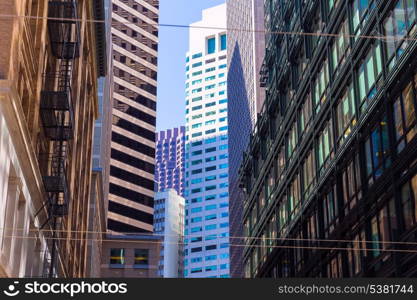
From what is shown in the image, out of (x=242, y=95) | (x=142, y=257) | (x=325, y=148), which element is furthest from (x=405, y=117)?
(x=242, y=95)

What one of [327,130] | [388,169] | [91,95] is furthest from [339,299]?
[91,95]

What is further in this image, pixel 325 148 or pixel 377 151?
pixel 325 148

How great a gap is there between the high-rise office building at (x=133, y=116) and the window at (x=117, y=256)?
39.2 ft

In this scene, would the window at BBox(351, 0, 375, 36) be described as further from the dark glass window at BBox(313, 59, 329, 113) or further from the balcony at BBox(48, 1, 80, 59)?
the balcony at BBox(48, 1, 80, 59)

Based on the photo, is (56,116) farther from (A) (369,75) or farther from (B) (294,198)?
(B) (294,198)

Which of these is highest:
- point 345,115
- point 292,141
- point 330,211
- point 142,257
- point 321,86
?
point 142,257

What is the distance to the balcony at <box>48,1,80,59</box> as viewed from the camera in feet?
140

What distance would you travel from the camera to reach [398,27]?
116 feet

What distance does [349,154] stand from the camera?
41688mm

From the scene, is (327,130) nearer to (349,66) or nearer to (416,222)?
(349,66)

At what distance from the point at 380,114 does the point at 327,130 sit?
29.9ft

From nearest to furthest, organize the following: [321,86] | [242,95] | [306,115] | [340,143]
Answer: [340,143], [321,86], [306,115], [242,95]

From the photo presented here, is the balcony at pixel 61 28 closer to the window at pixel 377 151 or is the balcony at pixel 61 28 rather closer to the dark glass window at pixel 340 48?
the dark glass window at pixel 340 48

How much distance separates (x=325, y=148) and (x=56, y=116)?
15.4 metres
